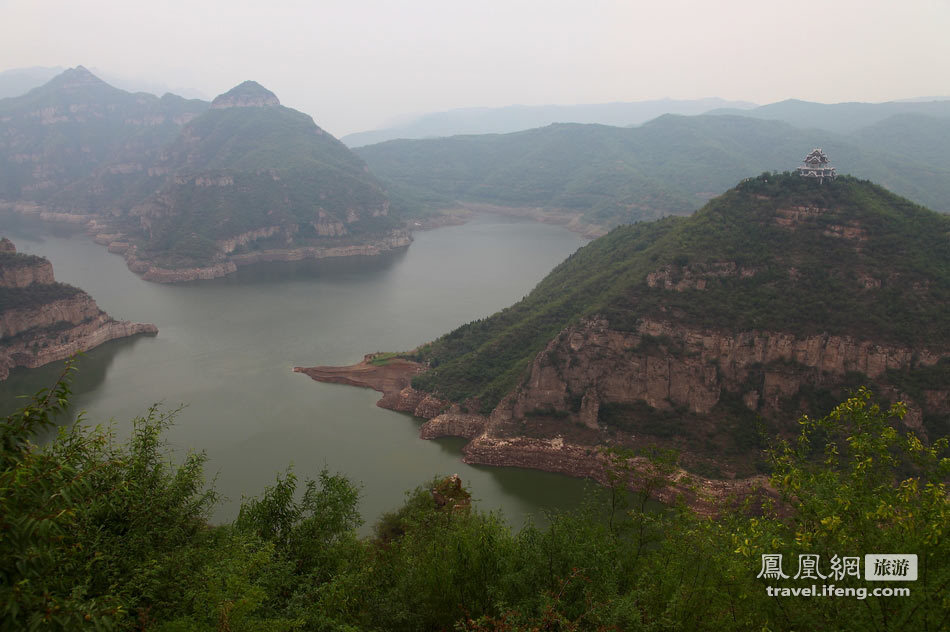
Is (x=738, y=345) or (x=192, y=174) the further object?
(x=192, y=174)

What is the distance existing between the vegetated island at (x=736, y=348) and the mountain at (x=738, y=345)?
98mm

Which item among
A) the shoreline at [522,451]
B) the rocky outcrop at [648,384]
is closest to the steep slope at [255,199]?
the shoreline at [522,451]

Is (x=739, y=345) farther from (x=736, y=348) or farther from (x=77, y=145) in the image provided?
(x=77, y=145)

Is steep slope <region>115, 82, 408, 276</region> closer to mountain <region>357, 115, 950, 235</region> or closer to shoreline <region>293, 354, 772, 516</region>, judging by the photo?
mountain <region>357, 115, 950, 235</region>

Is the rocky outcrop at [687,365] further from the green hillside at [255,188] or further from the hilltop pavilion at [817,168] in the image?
the green hillside at [255,188]

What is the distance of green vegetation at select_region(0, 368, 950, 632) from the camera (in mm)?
6977

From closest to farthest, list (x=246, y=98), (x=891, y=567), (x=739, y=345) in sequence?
1. (x=891, y=567)
2. (x=739, y=345)
3. (x=246, y=98)

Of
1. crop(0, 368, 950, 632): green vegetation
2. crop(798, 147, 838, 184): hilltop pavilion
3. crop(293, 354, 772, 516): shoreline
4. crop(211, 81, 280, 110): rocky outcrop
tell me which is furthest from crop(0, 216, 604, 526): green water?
crop(211, 81, 280, 110): rocky outcrop

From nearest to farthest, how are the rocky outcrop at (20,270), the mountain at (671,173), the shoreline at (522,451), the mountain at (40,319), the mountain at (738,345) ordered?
the shoreline at (522,451), the mountain at (738,345), the mountain at (40,319), the rocky outcrop at (20,270), the mountain at (671,173)

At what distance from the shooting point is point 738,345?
128 feet

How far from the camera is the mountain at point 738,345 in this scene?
3634 centimetres

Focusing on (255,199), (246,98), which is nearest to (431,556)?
(255,199)

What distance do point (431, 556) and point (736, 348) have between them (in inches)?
1206

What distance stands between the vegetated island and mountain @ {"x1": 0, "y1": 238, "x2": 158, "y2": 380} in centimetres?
3784
